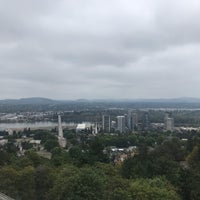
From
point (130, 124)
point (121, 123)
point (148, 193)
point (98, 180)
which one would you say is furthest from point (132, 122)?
point (148, 193)

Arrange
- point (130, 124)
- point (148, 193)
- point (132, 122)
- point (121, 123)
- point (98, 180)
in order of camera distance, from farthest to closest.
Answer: point (132, 122) → point (130, 124) → point (121, 123) → point (98, 180) → point (148, 193)

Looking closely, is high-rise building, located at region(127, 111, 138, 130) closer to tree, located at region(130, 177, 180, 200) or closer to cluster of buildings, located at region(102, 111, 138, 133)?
cluster of buildings, located at region(102, 111, 138, 133)

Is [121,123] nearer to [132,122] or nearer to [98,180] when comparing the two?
[132,122]

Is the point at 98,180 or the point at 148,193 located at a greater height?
the point at 98,180

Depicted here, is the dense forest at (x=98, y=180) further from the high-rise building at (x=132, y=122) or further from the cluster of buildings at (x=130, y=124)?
the high-rise building at (x=132, y=122)

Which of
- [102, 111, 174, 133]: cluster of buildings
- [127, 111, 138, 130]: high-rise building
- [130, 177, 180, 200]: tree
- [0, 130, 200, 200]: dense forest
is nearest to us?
[130, 177, 180, 200]: tree

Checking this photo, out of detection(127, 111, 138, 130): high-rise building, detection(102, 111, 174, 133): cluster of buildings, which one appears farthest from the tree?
detection(127, 111, 138, 130): high-rise building

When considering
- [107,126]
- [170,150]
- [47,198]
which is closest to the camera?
[47,198]

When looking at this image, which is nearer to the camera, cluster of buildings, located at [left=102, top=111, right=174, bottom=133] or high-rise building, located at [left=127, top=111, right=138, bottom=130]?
cluster of buildings, located at [left=102, top=111, right=174, bottom=133]

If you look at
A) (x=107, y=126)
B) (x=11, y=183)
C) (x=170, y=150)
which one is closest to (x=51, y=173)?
(x=11, y=183)

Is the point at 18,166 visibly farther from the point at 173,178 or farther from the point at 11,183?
the point at 173,178

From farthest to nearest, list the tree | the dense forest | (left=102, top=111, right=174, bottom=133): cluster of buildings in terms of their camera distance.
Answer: (left=102, top=111, right=174, bottom=133): cluster of buildings, the dense forest, the tree
